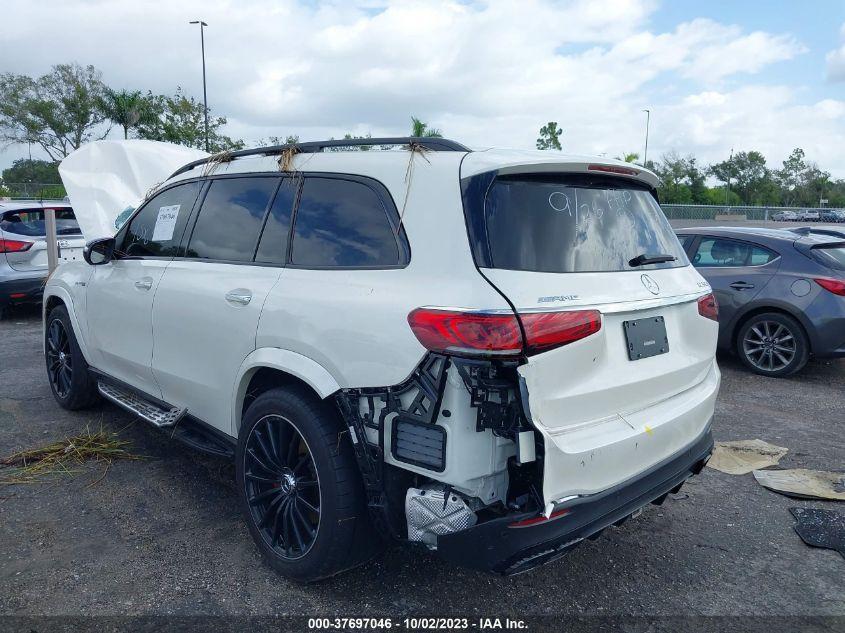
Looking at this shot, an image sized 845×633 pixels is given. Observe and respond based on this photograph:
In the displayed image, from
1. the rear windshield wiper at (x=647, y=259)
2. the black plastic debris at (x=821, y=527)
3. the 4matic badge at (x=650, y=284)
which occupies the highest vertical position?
the rear windshield wiper at (x=647, y=259)

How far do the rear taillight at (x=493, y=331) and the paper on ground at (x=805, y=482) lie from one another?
2.56 metres

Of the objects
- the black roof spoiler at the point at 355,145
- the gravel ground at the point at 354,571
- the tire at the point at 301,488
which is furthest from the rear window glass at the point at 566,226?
the gravel ground at the point at 354,571

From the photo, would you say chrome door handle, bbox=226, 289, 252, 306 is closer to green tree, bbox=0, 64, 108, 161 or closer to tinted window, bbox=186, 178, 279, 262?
tinted window, bbox=186, 178, 279, 262

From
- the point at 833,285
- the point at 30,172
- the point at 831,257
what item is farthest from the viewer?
the point at 30,172

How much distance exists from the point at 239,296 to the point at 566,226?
1559mm

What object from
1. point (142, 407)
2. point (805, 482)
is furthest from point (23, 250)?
point (805, 482)

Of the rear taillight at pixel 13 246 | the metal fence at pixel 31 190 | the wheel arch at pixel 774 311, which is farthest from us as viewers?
the metal fence at pixel 31 190

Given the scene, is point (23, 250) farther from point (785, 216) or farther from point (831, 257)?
point (785, 216)

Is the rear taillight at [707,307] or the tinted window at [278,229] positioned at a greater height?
the tinted window at [278,229]

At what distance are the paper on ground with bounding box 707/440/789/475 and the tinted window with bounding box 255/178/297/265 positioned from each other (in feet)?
10.4

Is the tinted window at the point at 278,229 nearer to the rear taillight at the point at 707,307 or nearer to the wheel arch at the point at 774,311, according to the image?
the rear taillight at the point at 707,307

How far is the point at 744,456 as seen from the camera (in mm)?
4609

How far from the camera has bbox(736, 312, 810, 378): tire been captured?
6.68 meters

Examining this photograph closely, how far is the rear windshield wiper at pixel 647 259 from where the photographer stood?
286cm
